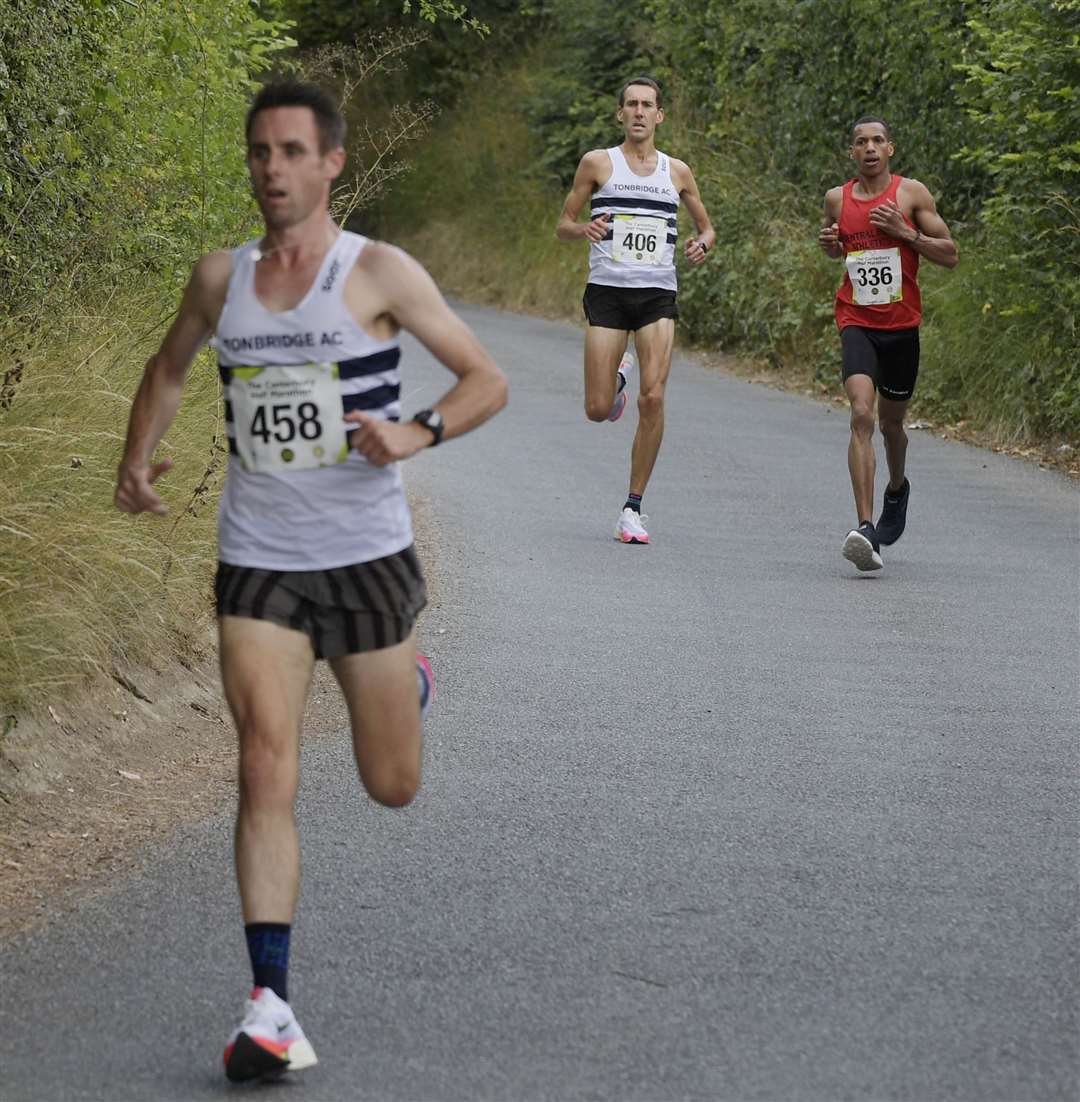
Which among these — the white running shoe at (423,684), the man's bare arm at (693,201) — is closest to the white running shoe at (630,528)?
the man's bare arm at (693,201)

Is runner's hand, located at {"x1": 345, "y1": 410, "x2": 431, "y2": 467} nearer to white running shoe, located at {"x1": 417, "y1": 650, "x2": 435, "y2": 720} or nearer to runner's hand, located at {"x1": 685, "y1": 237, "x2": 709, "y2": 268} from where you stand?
white running shoe, located at {"x1": 417, "y1": 650, "x2": 435, "y2": 720}

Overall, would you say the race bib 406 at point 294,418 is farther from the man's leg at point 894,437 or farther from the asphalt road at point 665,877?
the man's leg at point 894,437

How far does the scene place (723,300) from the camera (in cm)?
2341

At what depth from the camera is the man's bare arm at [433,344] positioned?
15.3ft

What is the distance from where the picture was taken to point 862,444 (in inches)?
435

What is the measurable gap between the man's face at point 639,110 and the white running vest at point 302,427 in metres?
7.38

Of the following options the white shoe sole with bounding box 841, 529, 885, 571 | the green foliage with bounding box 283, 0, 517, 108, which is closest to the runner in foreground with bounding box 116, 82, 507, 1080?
the white shoe sole with bounding box 841, 529, 885, 571

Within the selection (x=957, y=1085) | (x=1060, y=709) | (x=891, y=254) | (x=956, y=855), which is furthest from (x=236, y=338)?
(x=891, y=254)

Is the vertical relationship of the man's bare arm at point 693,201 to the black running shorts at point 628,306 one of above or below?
above

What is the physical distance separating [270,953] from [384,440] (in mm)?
1052

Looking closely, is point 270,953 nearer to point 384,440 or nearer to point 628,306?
point 384,440

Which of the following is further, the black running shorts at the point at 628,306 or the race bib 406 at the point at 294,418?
the black running shorts at the point at 628,306

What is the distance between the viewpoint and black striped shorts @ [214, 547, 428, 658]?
4.66 metres

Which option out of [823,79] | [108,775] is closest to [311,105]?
[108,775]
